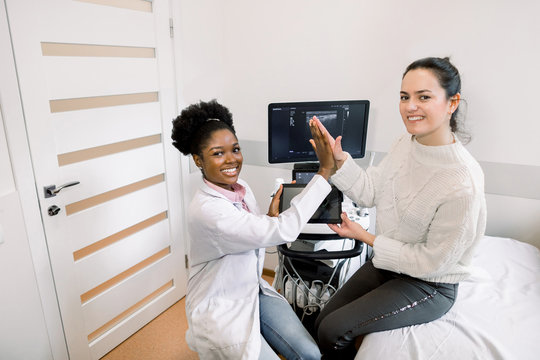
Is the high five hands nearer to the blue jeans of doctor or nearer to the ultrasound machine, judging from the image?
the ultrasound machine

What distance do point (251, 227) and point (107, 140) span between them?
0.97 meters

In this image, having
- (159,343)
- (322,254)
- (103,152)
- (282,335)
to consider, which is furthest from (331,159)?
(159,343)

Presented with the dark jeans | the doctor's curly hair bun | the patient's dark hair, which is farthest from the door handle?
the patient's dark hair

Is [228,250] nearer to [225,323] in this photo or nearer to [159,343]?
[225,323]

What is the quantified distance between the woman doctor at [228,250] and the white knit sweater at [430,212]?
0.93ft

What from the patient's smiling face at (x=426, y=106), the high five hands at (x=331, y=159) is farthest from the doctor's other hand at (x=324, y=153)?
the patient's smiling face at (x=426, y=106)

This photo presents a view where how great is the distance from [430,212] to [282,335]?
736mm

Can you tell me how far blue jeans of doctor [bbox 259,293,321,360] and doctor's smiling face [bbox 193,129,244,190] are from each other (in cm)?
56

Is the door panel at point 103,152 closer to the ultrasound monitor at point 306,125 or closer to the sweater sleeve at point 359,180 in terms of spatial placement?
the ultrasound monitor at point 306,125

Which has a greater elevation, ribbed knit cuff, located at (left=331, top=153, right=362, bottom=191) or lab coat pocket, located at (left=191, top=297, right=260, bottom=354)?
ribbed knit cuff, located at (left=331, top=153, right=362, bottom=191)

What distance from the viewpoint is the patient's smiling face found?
4.01ft

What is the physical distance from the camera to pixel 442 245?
1237 mm

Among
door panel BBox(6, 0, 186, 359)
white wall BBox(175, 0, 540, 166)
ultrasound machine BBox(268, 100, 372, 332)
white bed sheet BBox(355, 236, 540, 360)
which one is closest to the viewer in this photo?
white bed sheet BBox(355, 236, 540, 360)

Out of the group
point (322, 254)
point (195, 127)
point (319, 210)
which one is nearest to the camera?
point (195, 127)
